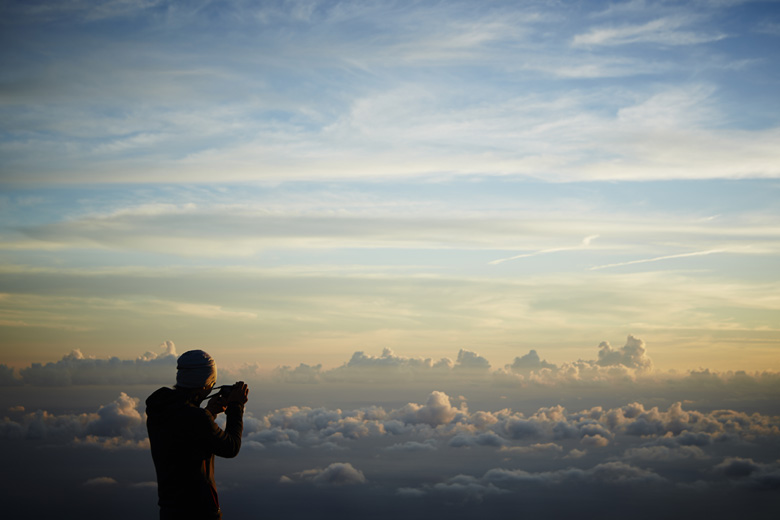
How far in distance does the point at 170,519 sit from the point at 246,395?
5.38 feet

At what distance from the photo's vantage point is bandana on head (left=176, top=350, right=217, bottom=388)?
699cm

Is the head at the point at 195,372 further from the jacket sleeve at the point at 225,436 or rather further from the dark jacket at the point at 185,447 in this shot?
the jacket sleeve at the point at 225,436

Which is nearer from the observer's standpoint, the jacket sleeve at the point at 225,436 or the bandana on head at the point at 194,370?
the jacket sleeve at the point at 225,436

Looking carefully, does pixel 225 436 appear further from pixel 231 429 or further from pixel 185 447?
pixel 185 447

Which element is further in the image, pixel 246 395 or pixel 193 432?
pixel 246 395

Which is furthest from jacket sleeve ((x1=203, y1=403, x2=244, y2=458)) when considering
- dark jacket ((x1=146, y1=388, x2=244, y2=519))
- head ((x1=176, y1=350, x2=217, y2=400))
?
head ((x1=176, y1=350, x2=217, y2=400))

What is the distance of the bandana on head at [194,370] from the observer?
6992 millimetres

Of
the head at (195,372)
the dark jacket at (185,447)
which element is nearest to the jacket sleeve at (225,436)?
the dark jacket at (185,447)

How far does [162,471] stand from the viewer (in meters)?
6.98

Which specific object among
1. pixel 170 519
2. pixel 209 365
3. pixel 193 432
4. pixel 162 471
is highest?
pixel 209 365

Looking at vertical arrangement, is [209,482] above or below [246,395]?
below

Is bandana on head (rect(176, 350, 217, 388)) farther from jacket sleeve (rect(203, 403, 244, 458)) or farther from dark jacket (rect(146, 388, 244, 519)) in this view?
jacket sleeve (rect(203, 403, 244, 458))

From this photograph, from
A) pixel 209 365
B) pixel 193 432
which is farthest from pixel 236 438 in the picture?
pixel 209 365

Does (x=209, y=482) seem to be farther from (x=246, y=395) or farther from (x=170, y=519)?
(x=246, y=395)
